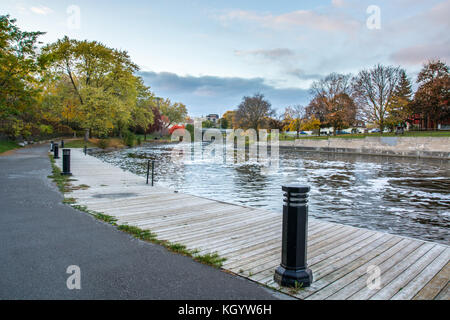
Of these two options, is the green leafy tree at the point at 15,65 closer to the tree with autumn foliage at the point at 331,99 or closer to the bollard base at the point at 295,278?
the bollard base at the point at 295,278

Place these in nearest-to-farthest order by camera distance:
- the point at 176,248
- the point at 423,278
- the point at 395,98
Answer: the point at 423,278
the point at 176,248
the point at 395,98

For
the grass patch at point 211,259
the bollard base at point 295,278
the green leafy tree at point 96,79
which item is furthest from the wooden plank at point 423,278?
the green leafy tree at point 96,79

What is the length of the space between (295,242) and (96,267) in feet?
8.78

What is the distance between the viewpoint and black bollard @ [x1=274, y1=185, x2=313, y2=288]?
3736 mm

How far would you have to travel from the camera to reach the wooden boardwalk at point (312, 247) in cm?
375

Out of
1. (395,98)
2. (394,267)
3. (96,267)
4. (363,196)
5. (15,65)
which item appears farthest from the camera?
(395,98)

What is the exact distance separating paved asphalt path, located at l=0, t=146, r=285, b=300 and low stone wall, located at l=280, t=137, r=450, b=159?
111 feet

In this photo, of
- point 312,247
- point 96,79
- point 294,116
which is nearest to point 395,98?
point 294,116

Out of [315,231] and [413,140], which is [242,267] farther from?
[413,140]

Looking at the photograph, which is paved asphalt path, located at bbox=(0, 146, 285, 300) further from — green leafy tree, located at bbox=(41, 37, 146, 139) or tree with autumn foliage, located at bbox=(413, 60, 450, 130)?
tree with autumn foliage, located at bbox=(413, 60, 450, 130)

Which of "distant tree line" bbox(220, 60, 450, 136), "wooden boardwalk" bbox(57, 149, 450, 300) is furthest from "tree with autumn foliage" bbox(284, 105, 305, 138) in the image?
"wooden boardwalk" bbox(57, 149, 450, 300)

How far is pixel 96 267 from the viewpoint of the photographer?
13.6ft

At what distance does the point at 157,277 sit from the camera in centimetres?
387

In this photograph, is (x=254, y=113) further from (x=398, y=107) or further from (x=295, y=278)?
(x=295, y=278)
